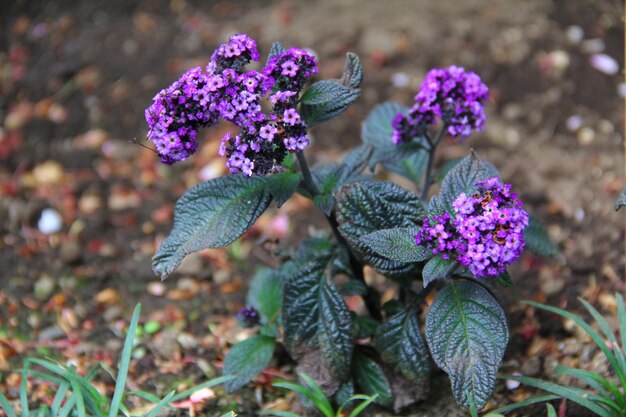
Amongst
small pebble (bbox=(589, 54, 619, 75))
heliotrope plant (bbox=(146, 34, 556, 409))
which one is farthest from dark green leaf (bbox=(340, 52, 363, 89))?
small pebble (bbox=(589, 54, 619, 75))

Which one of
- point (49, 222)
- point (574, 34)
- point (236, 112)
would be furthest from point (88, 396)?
point (574, 34)

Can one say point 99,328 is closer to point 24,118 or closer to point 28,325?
point 28,325

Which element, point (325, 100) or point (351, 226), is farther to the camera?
point (351, 226)

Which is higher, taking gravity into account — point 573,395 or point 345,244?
point 345,244

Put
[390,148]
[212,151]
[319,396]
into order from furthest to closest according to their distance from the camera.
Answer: [212,151], [390,148], [319,396]

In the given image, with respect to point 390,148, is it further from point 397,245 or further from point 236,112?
point 236,112

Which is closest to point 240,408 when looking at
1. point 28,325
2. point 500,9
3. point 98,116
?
point 28,325

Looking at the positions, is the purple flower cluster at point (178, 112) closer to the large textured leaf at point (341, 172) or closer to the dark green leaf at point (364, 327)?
the large textured leaf at point (341, 172)
